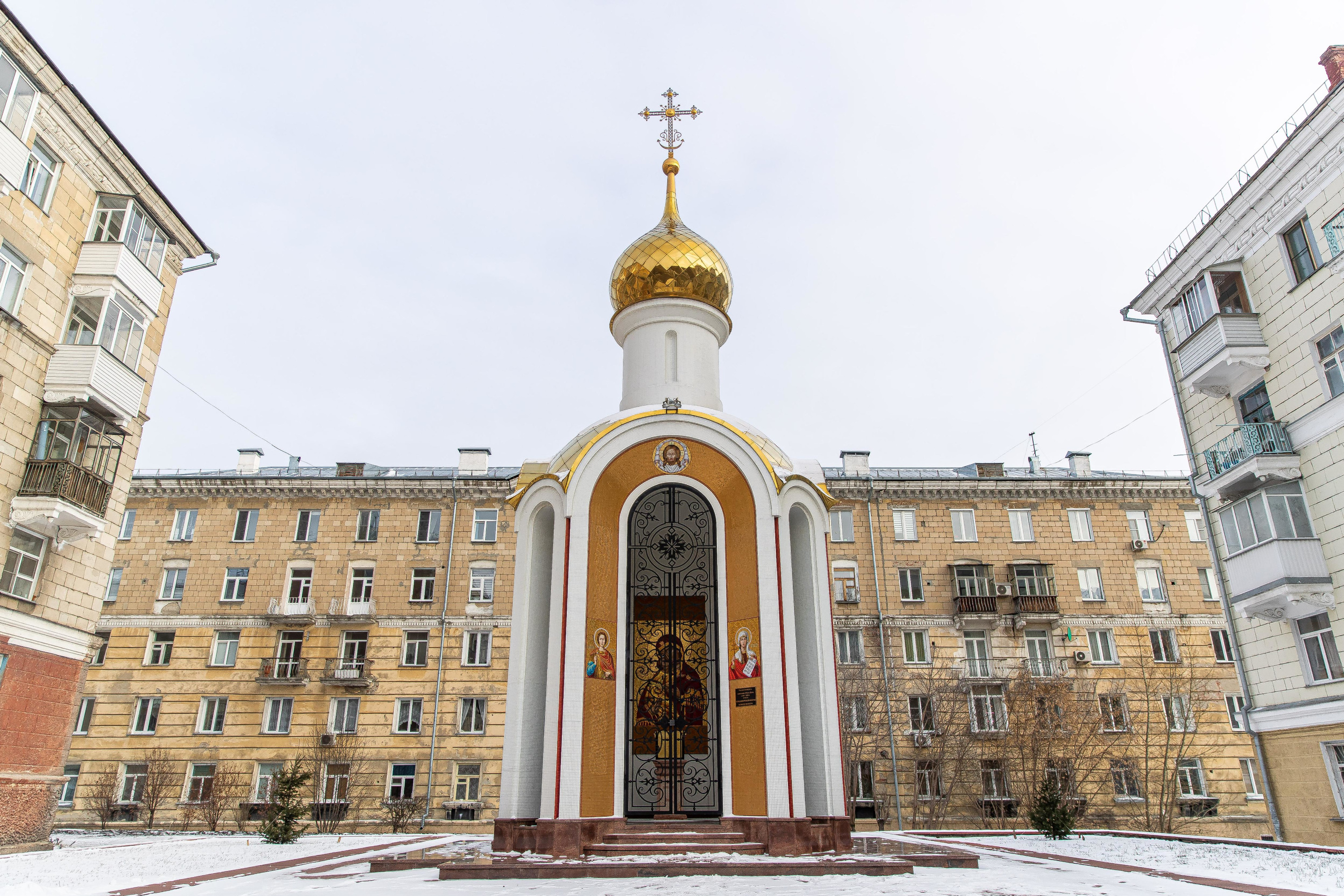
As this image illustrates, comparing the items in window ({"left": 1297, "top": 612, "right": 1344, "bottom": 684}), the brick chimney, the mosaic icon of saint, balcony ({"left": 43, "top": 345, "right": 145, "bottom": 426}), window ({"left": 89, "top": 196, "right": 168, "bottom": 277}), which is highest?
the brick chimney

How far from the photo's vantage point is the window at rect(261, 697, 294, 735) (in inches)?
1045

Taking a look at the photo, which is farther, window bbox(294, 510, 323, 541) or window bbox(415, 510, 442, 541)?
window bbox(415, 510, 442, 541)

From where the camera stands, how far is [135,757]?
85.8ft

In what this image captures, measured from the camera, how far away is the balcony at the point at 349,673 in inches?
1049

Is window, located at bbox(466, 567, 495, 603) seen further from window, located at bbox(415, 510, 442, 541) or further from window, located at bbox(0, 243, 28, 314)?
window, located at bbox(0, 243, 28, 314)

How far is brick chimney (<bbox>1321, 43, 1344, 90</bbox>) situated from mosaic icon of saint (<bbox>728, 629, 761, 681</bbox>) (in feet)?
50.2

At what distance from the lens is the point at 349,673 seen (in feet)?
87.6

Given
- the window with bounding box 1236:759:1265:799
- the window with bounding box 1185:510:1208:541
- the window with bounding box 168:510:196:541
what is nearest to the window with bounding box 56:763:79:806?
the window with bounding box 168:510:196:541

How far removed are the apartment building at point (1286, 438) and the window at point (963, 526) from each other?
11054 millimetres

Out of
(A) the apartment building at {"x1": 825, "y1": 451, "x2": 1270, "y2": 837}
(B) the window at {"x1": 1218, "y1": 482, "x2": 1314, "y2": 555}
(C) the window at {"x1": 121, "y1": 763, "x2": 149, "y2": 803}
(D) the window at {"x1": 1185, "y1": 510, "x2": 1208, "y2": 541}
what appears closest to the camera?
(B) the window at {"x1": 1218, "y1": 482, "x2": 1314, "y2": 555}

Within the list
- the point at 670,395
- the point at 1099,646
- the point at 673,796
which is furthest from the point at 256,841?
the point at 1099,646

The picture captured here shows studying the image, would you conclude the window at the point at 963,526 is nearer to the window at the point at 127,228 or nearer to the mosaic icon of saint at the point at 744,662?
the mosaic icon of saint at the point at 744,662

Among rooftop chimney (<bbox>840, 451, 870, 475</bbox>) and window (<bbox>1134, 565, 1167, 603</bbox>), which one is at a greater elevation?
rooftop chimney (<bbox>840, 451, 870, 475</bbox>)

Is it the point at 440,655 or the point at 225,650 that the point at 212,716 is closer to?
the point at 225,650
